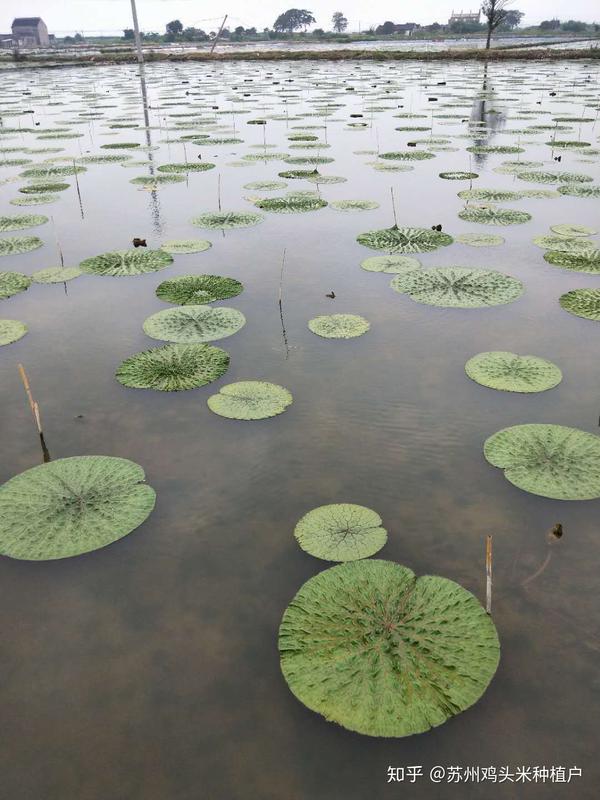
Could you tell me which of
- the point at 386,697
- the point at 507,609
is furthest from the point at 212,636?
the point at 507,609

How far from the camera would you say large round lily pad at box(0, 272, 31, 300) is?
6.14 m

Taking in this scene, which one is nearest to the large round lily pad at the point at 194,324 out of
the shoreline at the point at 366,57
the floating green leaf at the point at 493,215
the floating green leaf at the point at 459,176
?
the floating green leaf at the point at 493,215

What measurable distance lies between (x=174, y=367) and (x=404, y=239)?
13.5ft

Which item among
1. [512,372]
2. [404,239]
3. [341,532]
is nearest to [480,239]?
[404,239]

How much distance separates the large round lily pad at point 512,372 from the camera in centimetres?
427

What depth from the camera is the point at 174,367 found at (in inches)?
183

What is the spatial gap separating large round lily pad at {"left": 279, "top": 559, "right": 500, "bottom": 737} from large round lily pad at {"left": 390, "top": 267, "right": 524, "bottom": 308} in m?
3.63

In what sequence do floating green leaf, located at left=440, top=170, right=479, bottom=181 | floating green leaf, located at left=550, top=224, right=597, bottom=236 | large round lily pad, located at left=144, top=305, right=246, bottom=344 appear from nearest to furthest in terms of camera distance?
large round lily pad, located at left=144, top=305, right=246, bottom=344, floating green leaf, located at left=550, top=224, right=597, bottom=236, floating green leaf, located at left=440, top=170, right=479, bottom=181

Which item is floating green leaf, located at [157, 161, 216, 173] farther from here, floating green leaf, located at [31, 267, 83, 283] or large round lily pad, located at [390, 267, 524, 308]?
large round lily pad, located at [390, 267, 524, 308]

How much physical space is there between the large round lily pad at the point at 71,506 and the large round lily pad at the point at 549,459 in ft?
7.12

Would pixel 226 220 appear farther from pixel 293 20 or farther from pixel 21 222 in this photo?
pixel 293 20

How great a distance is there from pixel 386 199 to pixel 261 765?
894 cm

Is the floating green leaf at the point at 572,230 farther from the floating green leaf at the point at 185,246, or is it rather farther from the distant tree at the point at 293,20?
the distant tree at the point at 293,20

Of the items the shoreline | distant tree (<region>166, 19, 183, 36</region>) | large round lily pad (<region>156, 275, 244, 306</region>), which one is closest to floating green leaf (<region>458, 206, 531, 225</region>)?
large round lily pad (<region>156, 275, 244, 306</region>)
